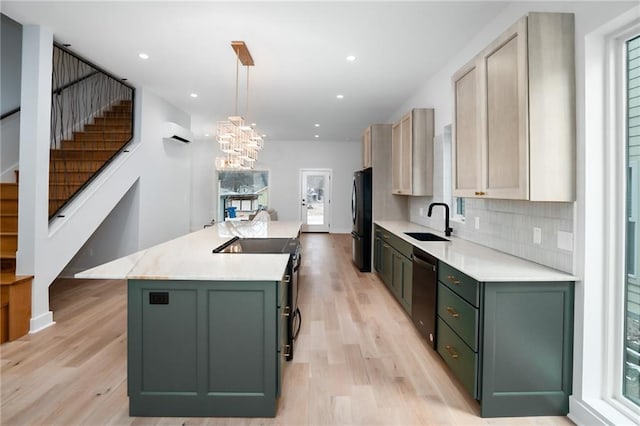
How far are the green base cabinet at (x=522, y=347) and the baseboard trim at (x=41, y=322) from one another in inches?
147

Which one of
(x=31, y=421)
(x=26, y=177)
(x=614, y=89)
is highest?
(x=614, y=89)

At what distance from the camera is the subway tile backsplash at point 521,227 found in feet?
6.99

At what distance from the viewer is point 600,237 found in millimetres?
1947

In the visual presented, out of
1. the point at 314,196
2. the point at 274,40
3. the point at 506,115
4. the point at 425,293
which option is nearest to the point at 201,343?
the point at 425,293

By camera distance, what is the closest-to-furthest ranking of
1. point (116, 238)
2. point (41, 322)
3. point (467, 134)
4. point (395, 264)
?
1. point (467, 134)
2. point (41, 322)
3. point (395, 264)
4. point (116, 238)

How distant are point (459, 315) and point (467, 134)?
1.39 meters

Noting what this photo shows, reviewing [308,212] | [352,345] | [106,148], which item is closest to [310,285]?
[352,345]

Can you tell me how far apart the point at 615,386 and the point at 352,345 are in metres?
1.76

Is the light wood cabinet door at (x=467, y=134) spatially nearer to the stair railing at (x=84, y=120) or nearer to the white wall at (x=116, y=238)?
the stair railing at (x=84, y=120)

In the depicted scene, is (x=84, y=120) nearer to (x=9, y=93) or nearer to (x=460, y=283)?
(x=9, y=93)

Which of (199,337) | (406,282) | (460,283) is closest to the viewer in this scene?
(199,337)

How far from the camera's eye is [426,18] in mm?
3010

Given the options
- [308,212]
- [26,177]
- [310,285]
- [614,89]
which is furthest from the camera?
[308,212]

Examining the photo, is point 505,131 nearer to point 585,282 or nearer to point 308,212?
point 585,282
